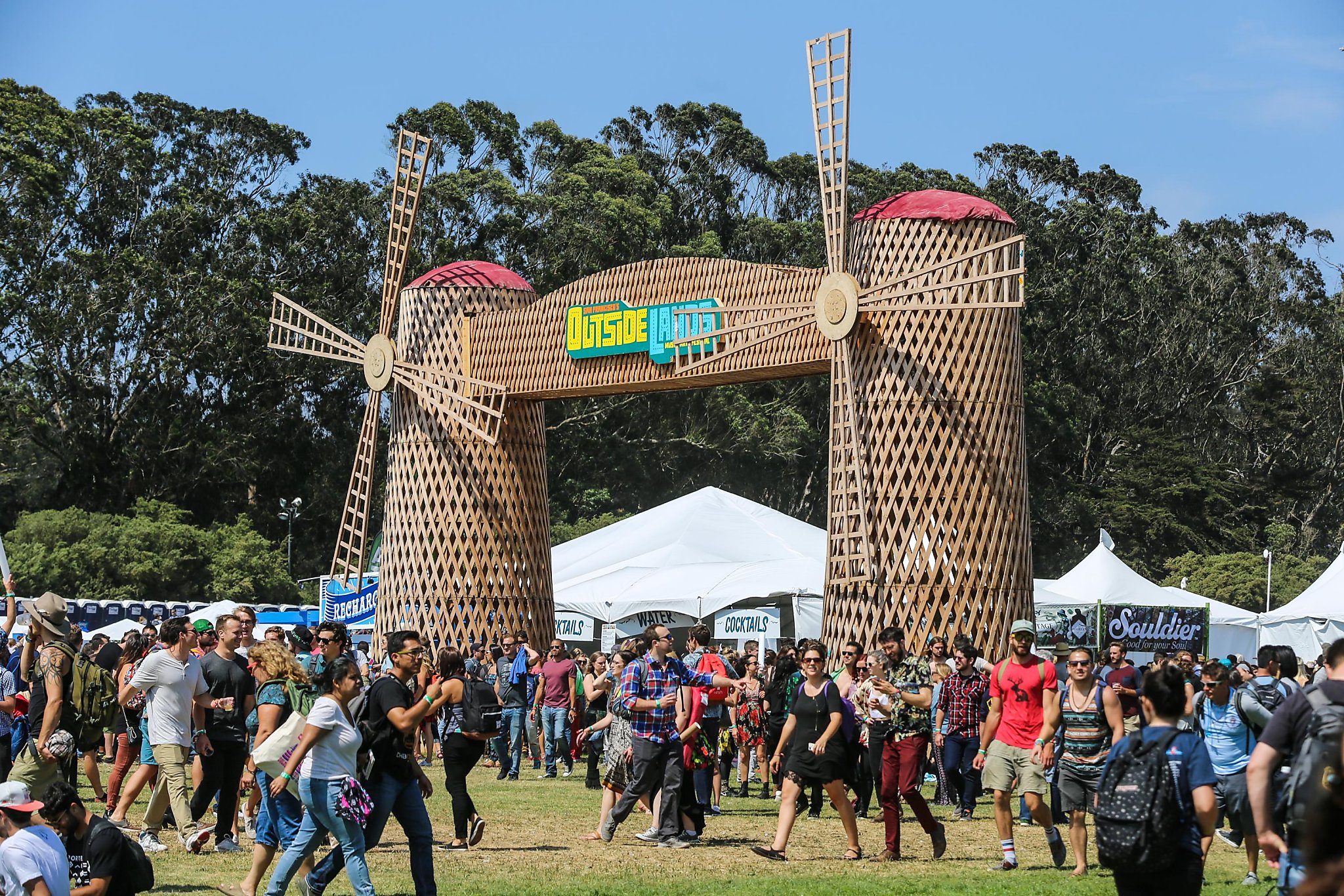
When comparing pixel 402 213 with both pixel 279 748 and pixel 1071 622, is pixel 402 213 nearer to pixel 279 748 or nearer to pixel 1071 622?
pixel 1071 622

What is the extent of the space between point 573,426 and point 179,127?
1477cm

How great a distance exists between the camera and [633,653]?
1430 cm

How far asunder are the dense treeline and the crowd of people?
102 ft

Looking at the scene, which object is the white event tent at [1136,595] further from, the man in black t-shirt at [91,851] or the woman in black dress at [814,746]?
the man in black t-shirt at [91,851]

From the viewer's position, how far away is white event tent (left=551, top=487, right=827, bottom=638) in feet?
81.4

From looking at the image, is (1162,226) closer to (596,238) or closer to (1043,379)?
(1043,379)

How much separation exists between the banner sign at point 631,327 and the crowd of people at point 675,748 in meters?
5.92

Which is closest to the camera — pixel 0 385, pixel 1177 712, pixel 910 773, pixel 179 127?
pixel 1177 712

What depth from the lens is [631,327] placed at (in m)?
21.6

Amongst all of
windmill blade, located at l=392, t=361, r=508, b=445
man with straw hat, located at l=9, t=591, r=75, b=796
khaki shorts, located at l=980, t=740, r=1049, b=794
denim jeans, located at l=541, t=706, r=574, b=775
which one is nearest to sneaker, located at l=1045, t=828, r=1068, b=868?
khaki shorts, located at l=980, t=740, r=1049, b=794

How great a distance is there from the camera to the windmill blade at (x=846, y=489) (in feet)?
61.0

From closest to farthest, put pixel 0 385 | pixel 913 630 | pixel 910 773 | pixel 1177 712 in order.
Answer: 1. pixel 1177 712
2. pixel 910 773
3. pixel 913 630
4. pixel 0 385

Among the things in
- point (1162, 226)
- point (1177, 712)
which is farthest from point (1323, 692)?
point (1162, 226)

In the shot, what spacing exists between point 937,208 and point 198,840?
37.8 feet
